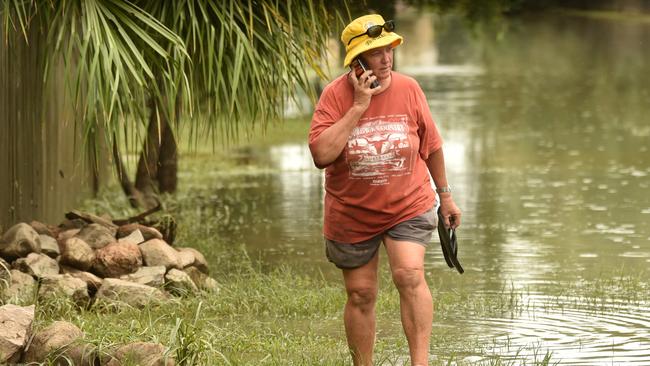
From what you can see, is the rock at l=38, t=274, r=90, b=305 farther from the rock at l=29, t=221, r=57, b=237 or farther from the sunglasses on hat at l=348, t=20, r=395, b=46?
the sunglasses on hat at l=348, t=20, r=395, b=46

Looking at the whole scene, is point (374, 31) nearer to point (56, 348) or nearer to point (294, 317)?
point (56, 348)

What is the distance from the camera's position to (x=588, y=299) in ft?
29.2

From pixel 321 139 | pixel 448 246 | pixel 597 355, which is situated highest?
pixel 321 139

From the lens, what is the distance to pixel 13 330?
6715 mm

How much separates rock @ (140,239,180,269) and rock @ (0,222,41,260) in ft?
2.05

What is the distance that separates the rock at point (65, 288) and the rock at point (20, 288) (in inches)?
2.4

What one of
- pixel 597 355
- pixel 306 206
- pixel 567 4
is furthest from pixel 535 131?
pixel 567 4

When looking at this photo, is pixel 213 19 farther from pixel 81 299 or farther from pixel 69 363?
pixel 69 363

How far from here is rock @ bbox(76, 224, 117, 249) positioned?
9.65 metres

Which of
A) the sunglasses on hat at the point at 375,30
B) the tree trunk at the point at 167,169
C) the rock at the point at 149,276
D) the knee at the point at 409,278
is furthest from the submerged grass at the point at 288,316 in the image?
the tree trunk at the point at 167,169

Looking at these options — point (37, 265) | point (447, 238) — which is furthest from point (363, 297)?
point (37, 265)

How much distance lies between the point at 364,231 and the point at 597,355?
1374 mm

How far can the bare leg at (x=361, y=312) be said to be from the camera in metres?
6.88

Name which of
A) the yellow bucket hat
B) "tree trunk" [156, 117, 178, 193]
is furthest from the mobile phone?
"tree trunk" [156, 117, 178, 193]
